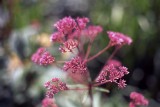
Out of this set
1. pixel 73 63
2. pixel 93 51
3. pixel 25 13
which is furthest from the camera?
pixel 25 13

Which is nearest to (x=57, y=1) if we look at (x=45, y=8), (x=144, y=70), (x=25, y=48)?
(x=45, y=8)

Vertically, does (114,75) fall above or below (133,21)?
below

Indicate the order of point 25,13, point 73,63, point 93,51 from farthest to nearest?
point 25,13
point 93,51
point 73,63

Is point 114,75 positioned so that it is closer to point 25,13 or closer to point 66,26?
point 66,26

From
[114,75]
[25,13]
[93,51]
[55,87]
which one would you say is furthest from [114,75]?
[25,13]

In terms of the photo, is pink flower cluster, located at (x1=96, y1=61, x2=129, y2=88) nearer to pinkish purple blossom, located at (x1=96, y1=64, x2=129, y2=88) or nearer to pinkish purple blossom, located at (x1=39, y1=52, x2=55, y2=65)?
pinkish purple blossom, located at (x1=96, y1=64, x2=129, y2=88)

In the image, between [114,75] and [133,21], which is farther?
[133,21]

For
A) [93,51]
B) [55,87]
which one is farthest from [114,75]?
[93,51]

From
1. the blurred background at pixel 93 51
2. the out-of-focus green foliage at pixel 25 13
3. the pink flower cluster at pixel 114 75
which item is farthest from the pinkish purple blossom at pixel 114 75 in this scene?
the out-of-focus green foliage at pixel 25 13

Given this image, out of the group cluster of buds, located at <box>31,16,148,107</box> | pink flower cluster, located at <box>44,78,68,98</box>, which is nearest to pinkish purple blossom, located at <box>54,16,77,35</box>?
cluster of buds, located at <box>31,16,148,107</box>

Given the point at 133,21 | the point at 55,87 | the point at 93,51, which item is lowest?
the point at 55,87
